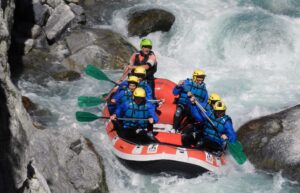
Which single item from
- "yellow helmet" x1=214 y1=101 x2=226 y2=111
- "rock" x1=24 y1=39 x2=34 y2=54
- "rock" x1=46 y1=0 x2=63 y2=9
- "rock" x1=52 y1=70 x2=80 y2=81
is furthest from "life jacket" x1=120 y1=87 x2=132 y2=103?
"rock" x1=46 y1=0 x2=63 y2=9

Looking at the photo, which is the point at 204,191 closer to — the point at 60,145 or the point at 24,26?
the point at 60,145

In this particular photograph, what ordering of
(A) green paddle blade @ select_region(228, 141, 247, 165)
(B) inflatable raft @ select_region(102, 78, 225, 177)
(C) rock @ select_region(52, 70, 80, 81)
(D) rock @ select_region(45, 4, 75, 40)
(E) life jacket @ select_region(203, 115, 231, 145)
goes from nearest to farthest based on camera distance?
(B) inflatable raft @ select_region(102, 78, 225, 177) < (A) green paddle blade @ select_region(228, 141, 247, 165) < (E) life jacket @ select_region(203, 115, 231, 145) < (C) rock @ select_region(52, 70, 80, 81) < (D) rock @ select_region(45, 4, 75, 40)

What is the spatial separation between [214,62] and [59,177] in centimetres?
724

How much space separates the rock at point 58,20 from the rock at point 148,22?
1.69 metres

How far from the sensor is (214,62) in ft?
40.5

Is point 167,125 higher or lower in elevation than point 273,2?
lower

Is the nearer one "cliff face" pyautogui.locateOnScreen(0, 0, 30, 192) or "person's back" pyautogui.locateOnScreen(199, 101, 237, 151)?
"cliff face" pyautogui.locateOnScreen(0, 0, 30, 192)

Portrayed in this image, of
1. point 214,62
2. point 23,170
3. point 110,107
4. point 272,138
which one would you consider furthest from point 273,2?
point 23,170

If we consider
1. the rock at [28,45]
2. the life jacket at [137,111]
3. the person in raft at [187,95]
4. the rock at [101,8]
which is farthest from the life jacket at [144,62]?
the rock at [101,8]

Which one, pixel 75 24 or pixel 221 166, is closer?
pixel 221 166

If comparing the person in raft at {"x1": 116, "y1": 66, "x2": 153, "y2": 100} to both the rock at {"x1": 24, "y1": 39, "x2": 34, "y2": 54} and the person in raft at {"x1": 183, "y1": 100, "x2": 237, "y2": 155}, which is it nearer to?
the person in raft at {"x1": 183, "y1": 100, "x2": 237, "y2": 155}

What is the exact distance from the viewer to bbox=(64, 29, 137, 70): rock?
A: 37.8ft

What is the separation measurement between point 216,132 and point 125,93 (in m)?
1.67

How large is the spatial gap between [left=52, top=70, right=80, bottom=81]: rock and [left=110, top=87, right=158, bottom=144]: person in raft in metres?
3.38
